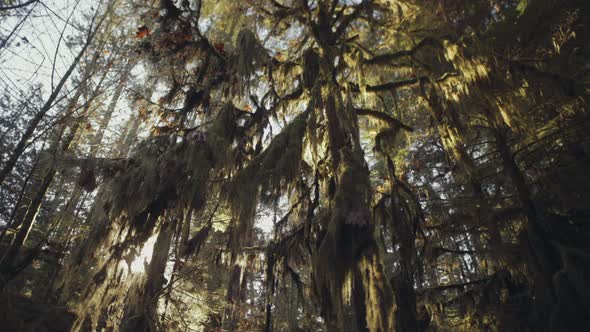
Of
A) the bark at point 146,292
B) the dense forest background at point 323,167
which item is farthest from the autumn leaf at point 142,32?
the bark at point 146,292

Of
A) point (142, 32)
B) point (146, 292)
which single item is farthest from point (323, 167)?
point (142, 32)

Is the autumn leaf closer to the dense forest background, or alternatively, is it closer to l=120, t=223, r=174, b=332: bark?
the dense forest background

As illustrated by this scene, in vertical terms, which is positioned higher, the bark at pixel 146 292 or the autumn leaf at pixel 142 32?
the autumn leaf at pixel 142 32

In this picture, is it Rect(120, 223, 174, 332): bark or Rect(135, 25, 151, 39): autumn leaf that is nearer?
Rect(120, 223, 174, 332): bark

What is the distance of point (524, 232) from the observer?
416 centimetres

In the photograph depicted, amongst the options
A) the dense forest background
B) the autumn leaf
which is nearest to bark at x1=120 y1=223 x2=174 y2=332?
the dense forest background

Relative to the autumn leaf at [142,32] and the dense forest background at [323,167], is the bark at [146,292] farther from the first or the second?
the autumn leaf at [142,32]

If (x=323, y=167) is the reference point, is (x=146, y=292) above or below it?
below

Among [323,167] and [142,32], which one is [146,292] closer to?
[323,167]

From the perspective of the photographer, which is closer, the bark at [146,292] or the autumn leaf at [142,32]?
the bark at [146,292]

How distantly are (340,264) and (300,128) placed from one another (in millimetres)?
1692

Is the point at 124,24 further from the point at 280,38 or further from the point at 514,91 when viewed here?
the point at 514,91

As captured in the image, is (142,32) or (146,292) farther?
(142,32)

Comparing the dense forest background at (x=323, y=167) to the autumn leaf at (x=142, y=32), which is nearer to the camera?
the dense forest background at (x=323, y=167)
